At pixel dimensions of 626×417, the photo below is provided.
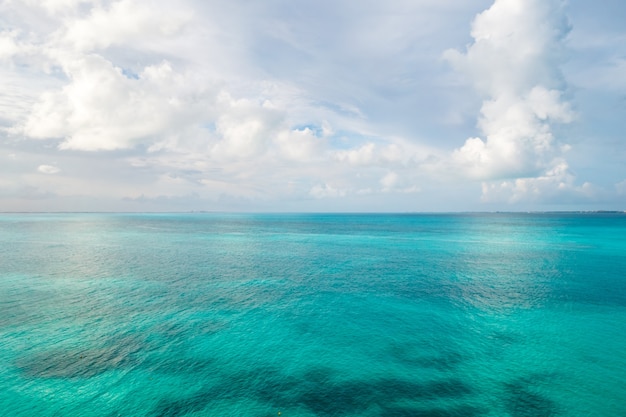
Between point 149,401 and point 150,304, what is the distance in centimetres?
2732

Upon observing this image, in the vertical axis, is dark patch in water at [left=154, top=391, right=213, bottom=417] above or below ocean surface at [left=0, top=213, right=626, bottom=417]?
below

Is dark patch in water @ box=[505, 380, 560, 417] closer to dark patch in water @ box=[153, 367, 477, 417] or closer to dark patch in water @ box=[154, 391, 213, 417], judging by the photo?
dark patch in water @ box=[153, 367, 477, 417]

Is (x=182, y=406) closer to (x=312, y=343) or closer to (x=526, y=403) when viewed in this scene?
(x=312, y=343)

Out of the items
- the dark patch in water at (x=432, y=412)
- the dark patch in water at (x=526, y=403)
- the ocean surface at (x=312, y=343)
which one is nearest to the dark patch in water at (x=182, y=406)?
the ocean surface at (x=312, y=343)

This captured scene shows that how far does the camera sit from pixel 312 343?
1526 inches

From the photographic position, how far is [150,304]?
51.9 m

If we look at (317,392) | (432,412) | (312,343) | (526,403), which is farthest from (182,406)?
(526,403)

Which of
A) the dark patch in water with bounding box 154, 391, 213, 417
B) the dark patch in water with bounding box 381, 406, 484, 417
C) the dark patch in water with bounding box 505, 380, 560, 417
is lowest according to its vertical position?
the dark patch in water with bounding box 154, 391, 213, 417

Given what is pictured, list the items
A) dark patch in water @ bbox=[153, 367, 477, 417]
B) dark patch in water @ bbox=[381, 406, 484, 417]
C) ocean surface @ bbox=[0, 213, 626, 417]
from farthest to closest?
ocean surface @ bbox=[0, 213, 626, 417]
dark patch in water @ bbox=[153, 367, 477, 417]
dark patch in water @ bbox=[381, 406, 484, 417]

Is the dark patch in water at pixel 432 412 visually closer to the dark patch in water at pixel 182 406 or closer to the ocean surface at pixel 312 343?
the ocean surface at pixel 312 343

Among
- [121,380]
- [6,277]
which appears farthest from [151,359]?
[6,277]

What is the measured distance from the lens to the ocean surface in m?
27.8

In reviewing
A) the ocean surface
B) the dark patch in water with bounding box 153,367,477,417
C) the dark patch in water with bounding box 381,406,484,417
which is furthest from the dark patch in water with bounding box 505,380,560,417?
the dark patch in water with bounding box 153,367,477,417

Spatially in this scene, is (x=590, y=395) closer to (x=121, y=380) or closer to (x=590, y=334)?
(x=590, y=334)
